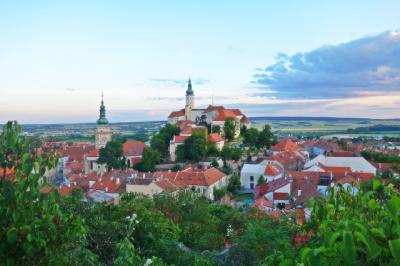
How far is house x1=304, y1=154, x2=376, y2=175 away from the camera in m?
46.3

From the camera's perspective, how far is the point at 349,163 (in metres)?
48.0

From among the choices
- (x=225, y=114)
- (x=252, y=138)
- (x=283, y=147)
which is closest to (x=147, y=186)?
(x=252, y=138)

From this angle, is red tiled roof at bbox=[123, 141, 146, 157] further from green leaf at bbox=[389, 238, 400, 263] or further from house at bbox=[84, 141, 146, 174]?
green leaf at bbox=[389, 238, 400, 263]

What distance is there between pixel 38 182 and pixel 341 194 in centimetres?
279

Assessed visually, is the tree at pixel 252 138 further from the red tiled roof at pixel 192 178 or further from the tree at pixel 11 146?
the tree at pixel 11 146

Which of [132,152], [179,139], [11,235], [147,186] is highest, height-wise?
[11,235]

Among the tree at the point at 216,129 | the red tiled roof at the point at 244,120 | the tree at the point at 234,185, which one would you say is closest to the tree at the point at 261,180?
the tree at the point at 234,185

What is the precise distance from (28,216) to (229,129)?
204ft

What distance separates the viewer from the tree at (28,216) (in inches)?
143

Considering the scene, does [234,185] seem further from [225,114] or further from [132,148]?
[225,114]

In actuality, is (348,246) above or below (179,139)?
above

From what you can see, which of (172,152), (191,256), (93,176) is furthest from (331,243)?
(172,152)

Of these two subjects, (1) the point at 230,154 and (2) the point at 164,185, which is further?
(1) the point at 230,154

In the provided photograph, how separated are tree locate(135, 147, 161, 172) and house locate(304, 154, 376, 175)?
62.8 feet
